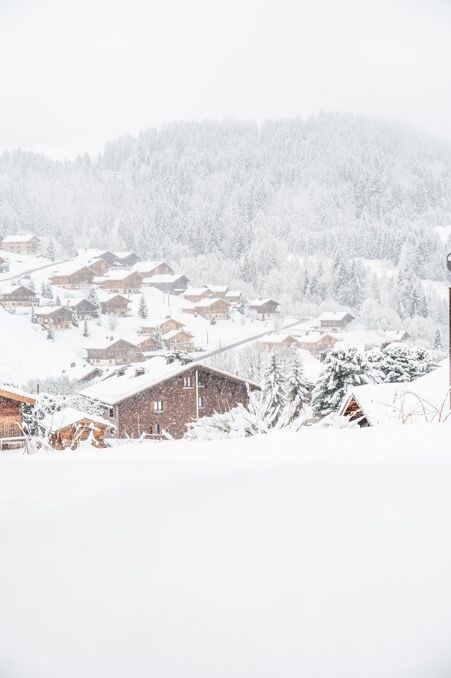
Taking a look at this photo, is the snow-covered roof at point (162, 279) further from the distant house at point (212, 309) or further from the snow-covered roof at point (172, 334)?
the snow-covered roof at point (172, 334)

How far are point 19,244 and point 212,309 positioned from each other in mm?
5151

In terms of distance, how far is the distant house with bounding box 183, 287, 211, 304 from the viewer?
1613 centimetres

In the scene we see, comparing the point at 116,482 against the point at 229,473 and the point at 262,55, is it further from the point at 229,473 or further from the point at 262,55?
the point at 262,55

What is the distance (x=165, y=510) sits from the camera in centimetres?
73

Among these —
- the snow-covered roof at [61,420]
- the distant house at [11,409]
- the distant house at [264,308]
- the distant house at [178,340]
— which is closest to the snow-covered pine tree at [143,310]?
the distant house at [178,340]

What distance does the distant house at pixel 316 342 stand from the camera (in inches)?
574

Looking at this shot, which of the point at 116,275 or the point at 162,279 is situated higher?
the point at 116,275

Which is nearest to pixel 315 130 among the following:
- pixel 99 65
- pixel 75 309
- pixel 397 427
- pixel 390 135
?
pixel 390 135

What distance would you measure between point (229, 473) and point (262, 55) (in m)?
3.48

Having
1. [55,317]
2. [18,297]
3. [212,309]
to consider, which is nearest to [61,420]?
[55,317]

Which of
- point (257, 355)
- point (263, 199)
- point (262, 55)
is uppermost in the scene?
point (262, 55)

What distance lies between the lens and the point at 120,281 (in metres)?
16.2

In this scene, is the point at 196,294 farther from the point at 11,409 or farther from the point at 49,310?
the point at 11,409

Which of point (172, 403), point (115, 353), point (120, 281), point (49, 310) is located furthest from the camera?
point (120, 281)
